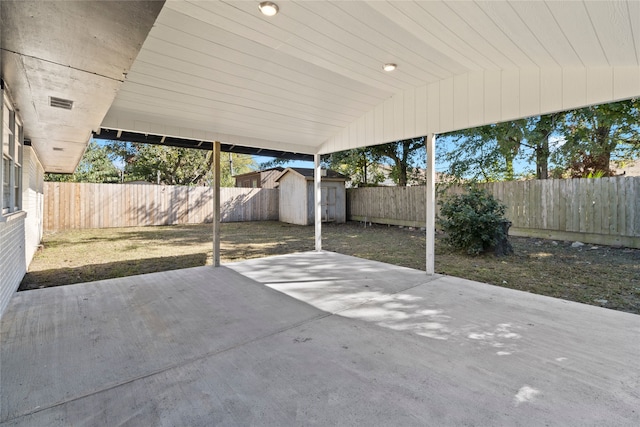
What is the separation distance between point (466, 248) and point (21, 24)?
6588mm

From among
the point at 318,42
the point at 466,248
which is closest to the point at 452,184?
the point at 466,248

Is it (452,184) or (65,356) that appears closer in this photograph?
(65,356)

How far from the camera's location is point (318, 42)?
275 cm

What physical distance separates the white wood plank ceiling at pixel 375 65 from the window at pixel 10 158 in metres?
0.94

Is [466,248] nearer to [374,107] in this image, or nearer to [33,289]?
[374,107]

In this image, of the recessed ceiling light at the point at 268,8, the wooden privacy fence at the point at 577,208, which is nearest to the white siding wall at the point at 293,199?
the wooden privacy fence at the point at 577,208

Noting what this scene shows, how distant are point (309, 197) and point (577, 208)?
854 cm

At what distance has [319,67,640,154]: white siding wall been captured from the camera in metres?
2.79

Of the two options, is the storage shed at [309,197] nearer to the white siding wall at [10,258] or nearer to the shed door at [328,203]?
the shed door at [328,203]

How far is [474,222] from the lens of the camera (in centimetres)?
593

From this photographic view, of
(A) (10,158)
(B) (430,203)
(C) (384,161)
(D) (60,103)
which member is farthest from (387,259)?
(C) (384,161)

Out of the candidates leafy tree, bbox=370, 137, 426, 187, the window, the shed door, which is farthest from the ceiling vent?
leafy tree, bbox=370, 137, 426, 187

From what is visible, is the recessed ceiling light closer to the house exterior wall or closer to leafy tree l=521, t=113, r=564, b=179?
leafy tree l=521, t=113, r=564, b=179

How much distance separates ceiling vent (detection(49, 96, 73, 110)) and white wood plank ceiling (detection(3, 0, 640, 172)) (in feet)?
2.09
